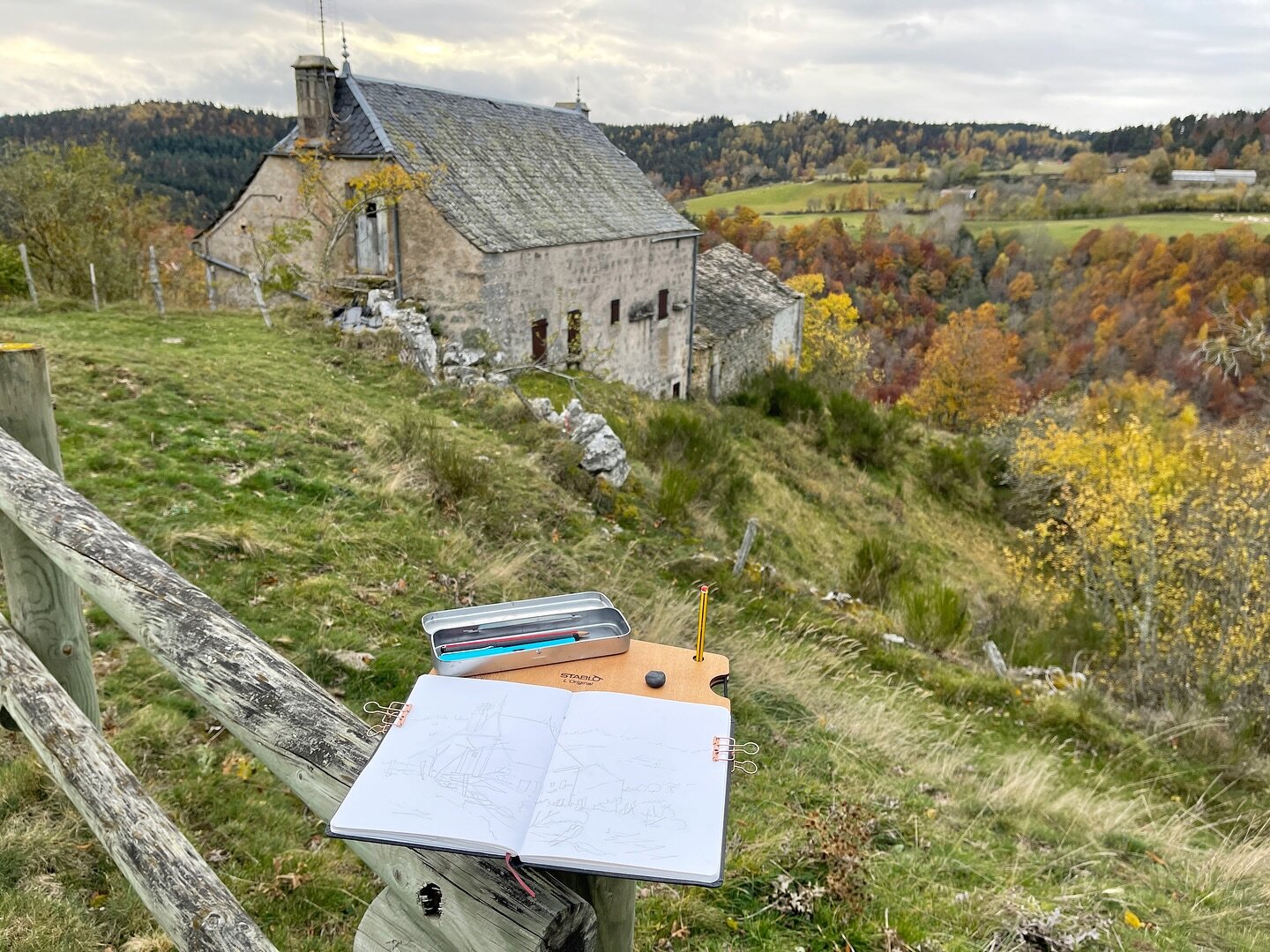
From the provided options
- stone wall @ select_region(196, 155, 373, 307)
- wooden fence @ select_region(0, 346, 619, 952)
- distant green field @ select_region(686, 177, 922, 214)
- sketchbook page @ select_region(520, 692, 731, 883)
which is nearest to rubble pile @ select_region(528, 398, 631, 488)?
wooden fence @ select_region(0, 346, 619, 952)

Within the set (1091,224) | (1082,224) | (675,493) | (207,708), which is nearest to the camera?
(207,708)

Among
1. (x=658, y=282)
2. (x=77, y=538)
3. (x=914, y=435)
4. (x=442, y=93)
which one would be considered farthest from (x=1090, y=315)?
(x=77, y=538)

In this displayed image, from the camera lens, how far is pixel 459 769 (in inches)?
57.3

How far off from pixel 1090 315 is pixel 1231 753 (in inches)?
2239

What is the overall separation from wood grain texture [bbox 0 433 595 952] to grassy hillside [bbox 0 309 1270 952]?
47.6 inches

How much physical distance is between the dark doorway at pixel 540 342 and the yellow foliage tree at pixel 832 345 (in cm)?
1347

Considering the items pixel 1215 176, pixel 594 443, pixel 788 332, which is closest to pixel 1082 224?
pixel 1215 176

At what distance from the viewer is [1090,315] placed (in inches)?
2188

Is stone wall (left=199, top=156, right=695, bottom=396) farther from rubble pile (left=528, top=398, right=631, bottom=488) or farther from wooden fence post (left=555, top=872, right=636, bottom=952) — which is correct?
wooden fence post (left=555, top=872, right=636, bottom=952)

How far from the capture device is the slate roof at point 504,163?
15797 millimetres

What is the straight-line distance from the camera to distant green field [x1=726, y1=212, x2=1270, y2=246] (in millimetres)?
62219

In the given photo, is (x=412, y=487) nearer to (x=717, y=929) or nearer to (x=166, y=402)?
(x=166, y=402)

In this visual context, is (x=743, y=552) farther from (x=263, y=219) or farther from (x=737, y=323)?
(x=737, y=323)

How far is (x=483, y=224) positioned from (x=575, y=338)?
3.51 m
